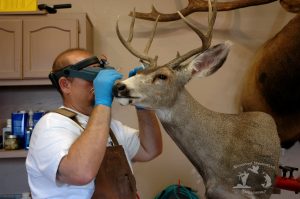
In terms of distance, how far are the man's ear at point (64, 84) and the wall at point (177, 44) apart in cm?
93

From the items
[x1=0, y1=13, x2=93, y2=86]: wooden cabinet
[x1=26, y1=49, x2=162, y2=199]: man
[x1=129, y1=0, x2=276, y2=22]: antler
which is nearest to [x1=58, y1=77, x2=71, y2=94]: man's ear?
[x1=26, y1=49, x2=162, y2=199]: man

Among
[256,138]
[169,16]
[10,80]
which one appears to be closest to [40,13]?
[10,80]

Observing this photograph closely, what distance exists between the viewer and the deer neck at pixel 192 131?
1.12 meters

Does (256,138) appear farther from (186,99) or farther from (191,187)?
(191,187)

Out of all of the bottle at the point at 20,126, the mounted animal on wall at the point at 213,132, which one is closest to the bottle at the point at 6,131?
the bottle at the point at 20,126

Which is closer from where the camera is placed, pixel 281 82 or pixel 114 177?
pixel 114 177

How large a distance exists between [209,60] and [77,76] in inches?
18.2

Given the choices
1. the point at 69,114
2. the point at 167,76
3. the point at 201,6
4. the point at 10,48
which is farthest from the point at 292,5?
the point at 10,48

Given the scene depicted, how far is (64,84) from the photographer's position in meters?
1.30

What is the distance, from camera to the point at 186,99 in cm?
118

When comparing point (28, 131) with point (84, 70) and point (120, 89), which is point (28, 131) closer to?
point (84, 70)

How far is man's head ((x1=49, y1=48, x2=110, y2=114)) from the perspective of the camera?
124cm

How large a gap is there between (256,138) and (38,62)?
1332 mm

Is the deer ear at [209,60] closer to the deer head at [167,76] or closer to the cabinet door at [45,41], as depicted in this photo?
the deer head at [167,76]
